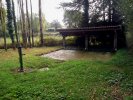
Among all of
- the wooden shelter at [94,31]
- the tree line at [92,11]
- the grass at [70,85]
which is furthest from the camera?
the tree line at [92,11]

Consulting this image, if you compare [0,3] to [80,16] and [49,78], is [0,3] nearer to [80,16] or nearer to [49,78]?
[80,16]

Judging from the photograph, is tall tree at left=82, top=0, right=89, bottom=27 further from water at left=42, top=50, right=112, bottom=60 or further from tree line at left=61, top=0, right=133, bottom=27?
water at left=42, top=50, right=112, bottom=60

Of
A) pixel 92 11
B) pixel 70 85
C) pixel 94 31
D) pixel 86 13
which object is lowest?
pixel 70 85

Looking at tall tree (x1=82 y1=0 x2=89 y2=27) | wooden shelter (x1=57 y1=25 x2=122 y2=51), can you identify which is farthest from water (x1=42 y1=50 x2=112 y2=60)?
tall tree (x1=82 y1=0 x2=89 y2=27)

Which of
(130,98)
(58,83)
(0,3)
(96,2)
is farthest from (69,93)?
(96,2)

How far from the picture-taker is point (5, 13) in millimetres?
23094

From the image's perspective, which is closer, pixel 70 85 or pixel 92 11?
pixel 70 85

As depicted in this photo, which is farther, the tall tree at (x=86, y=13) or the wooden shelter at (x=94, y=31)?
the tall tree at (x=86, y=13)

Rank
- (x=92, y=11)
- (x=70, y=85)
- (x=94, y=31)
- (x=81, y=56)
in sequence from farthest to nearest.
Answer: (x=92, y=11), (x=94, y=31), (x=81, y=56), (x=70, y=85)

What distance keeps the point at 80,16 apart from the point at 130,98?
21730 millimetres

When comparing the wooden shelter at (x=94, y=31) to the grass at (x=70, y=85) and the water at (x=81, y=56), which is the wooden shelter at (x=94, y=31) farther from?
the grass at (x=70, y=85)

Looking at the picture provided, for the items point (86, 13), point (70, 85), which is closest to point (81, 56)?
point (70, 85)

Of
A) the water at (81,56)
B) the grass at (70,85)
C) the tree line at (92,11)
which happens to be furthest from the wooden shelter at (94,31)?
the grass at (70,85)

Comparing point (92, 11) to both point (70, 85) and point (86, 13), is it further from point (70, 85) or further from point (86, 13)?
point (70, 85)
